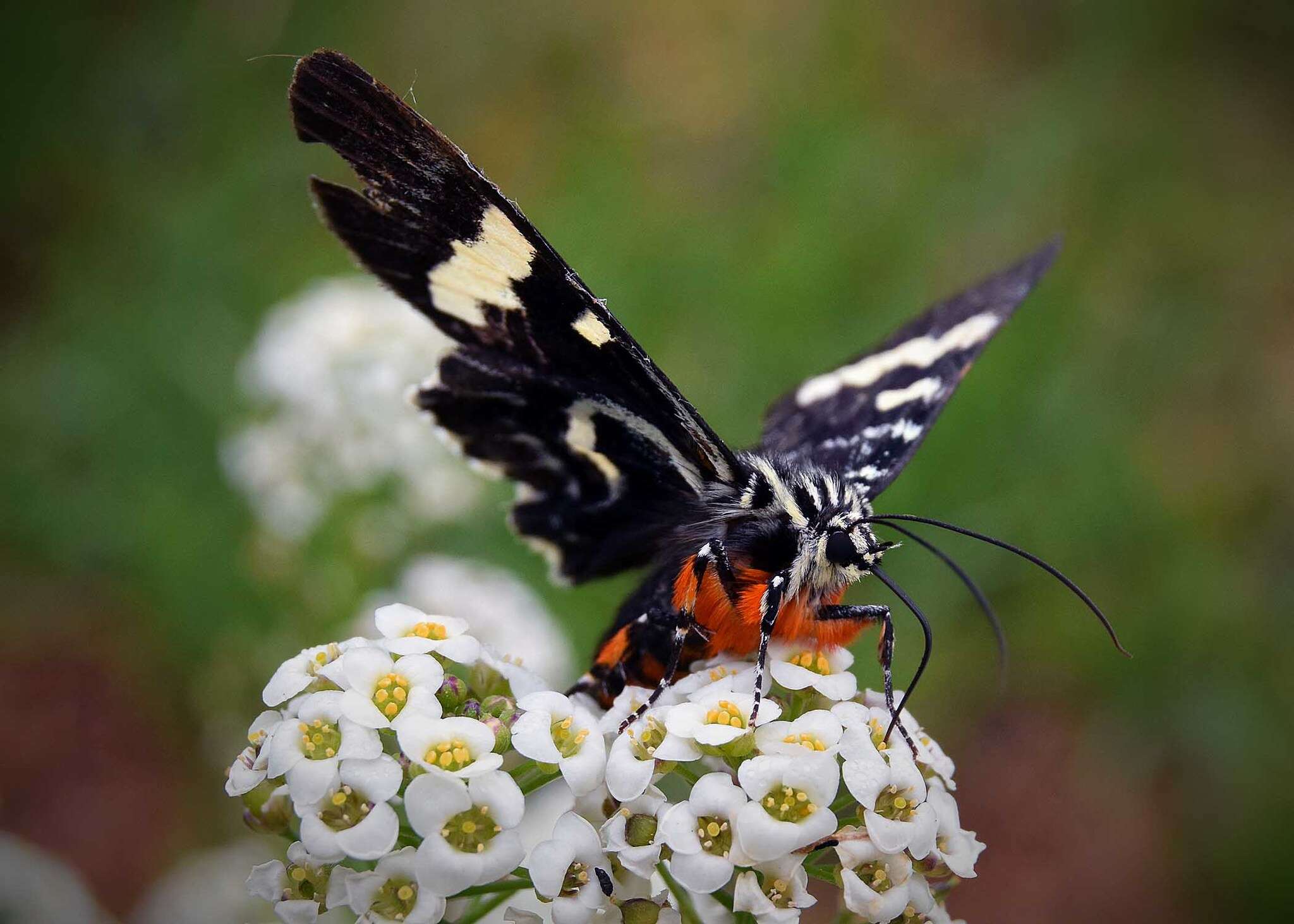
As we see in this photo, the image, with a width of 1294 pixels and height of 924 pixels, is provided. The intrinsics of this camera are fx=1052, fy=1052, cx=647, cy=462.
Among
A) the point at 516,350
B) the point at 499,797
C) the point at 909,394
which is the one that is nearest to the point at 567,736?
the point at 499,797

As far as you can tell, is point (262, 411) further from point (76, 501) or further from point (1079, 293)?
point (1079, 293)

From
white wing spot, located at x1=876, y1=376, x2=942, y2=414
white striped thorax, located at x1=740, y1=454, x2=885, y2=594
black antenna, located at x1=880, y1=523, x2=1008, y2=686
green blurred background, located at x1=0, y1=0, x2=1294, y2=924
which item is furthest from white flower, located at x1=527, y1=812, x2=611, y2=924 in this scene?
green blurred background, located at x1=0, y1=0, x2=1294, y2=924

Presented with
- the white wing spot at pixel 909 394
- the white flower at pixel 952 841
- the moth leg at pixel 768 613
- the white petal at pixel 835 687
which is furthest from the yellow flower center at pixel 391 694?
the white wing spot at pixel 909 394

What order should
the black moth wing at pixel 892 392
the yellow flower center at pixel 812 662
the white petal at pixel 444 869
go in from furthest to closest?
the black moth wing at pixel 892 392 < the yellow flower center at pixel 812 662 < the white petal at pixel 444 869

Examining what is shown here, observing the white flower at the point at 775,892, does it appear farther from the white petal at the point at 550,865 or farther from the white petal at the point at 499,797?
the white petal at the point at 499,797

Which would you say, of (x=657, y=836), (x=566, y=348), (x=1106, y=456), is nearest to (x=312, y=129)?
(x=566, y=348)

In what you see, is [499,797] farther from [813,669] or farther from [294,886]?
[813,669]
